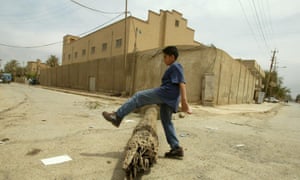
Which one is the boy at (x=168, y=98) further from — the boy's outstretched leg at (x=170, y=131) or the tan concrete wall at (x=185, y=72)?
the tan concrete wall at (x=185, y=72)

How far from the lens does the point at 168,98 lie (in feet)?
9.93

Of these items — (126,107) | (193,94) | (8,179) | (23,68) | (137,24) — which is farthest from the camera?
(23,68)

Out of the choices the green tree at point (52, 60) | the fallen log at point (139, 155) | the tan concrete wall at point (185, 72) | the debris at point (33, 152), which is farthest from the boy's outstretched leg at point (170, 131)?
A: the green tree at point (52, 60)

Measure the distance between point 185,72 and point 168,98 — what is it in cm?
1109

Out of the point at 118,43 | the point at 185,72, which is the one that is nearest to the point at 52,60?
the point at 118,43

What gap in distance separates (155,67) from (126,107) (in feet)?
42.4

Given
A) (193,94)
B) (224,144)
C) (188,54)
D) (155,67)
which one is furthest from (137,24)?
(224,144)

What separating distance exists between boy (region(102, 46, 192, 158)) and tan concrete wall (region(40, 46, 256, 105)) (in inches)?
409

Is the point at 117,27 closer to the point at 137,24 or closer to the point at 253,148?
the point at 137,24

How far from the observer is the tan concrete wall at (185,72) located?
13227 mm

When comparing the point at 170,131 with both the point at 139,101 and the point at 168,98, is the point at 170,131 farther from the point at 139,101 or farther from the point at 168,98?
the point at 139,101

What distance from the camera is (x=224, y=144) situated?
438 cm

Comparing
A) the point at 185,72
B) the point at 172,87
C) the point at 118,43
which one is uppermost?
the point at 118,43

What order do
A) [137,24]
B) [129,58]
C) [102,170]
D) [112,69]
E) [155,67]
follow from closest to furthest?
[102,170]
[155,67]
[129,58]
[112,69]
[137,24]
